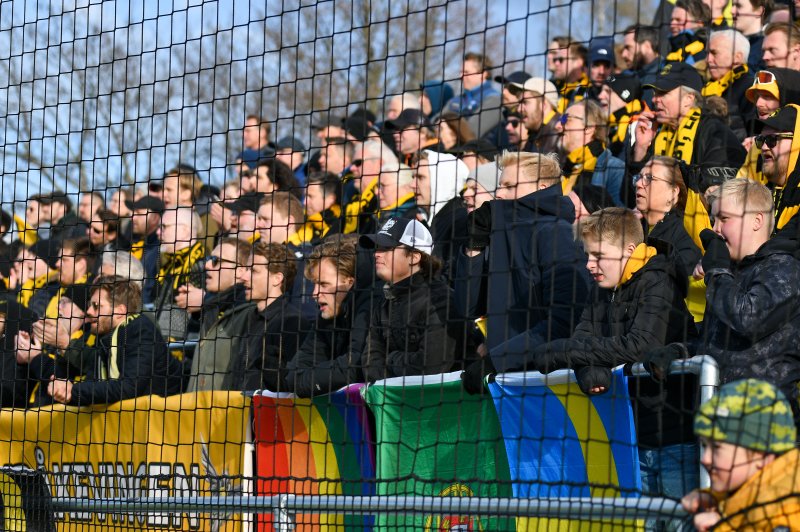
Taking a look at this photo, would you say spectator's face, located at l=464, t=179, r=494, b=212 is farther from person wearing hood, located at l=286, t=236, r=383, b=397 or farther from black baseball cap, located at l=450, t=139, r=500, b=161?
person wearing hood, located at l=286, t=236, r=383, b=397

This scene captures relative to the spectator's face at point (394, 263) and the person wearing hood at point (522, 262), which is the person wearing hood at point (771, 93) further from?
the spectator's face at point (394, 263)

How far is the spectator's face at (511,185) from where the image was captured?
5.25 m

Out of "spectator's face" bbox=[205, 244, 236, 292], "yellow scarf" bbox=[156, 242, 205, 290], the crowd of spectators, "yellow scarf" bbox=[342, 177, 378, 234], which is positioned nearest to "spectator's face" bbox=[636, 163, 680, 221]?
the crowd of spectators

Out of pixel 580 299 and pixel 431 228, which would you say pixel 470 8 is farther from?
pixel 431 228

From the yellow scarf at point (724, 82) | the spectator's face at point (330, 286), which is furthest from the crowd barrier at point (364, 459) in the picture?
the yellow scarf at point (724, 82)

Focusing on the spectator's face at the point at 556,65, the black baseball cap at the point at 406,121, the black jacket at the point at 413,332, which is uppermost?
the spectator's face at the point at 556,65

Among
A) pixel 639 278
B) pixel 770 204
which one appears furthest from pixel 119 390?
pixel 770 204

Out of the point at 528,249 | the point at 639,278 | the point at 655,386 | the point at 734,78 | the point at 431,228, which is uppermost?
the point at 734,78

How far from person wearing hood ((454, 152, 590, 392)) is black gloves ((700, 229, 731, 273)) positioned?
19.7 inches

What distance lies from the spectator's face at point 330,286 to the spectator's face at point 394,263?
258 mm

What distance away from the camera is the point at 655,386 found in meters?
4.35

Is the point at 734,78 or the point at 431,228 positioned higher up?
the point at 734,78

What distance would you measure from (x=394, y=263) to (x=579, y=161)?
1.78 meters

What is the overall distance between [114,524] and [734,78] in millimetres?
4247
